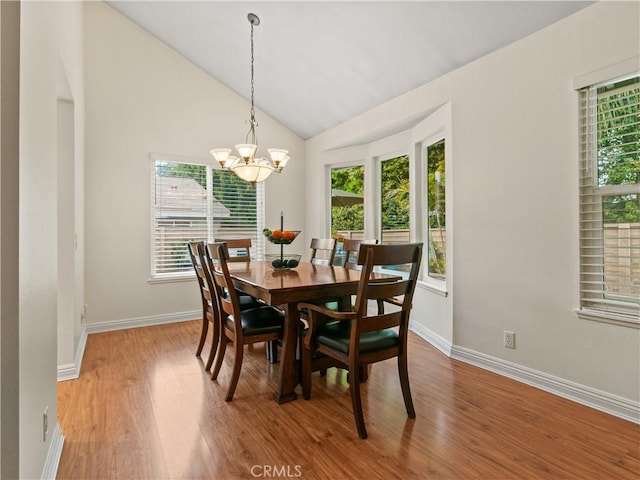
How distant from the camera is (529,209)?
262 cm

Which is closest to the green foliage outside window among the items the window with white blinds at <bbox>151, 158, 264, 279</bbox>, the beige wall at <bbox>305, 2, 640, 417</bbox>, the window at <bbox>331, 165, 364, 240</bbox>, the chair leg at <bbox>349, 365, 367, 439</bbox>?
the beige wall at <bbox>305, 2, 640, 417</bbox>

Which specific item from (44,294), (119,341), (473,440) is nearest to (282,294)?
(44,294)

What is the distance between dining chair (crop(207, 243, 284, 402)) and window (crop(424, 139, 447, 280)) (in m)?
1.89

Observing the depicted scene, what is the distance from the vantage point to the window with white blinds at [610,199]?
2.17 m

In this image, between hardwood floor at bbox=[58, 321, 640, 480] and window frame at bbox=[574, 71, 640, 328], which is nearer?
hardwood floor at bbox=[58, 321, 640, 480]

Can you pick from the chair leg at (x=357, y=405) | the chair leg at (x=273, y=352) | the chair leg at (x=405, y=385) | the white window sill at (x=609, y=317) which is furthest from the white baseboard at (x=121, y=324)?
the white window sill at (x=609, y=317)

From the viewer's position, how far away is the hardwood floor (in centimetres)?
171

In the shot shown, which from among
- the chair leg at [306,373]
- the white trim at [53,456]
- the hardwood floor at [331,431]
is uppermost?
the chair leg at [306,373]

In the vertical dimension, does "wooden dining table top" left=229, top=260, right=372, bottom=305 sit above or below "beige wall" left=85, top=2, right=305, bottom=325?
below

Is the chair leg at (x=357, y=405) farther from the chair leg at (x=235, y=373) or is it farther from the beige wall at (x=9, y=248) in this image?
the beige wall at (x=9, y=248)

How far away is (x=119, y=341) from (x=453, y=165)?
12.5 ft

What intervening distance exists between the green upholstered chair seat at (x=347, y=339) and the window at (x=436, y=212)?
5.33ft

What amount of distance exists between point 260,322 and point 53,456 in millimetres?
A: 1288

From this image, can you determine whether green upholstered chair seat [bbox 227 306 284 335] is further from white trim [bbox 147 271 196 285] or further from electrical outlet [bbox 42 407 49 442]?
white trim [bbox 147 271 196 285]
